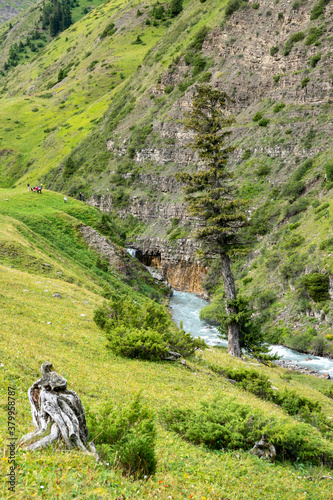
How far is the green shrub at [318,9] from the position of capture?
201ft

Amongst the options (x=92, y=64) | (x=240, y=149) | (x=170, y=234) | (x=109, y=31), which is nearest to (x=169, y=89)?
(x=240, y=149)

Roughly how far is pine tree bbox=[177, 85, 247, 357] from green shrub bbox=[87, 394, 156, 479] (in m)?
16.6

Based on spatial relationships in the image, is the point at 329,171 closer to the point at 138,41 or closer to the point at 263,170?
the point at 263,170

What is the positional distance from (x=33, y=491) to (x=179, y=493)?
2.51 meters

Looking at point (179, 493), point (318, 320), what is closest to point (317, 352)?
point (318, 320)

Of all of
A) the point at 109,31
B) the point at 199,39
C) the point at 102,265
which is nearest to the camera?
the point at 102,265

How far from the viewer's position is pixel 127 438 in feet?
20.6

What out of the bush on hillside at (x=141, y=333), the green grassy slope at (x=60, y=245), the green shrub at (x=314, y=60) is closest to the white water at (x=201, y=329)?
the green grassy slope at (x=60, y=245)

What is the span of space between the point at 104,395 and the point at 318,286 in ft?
100

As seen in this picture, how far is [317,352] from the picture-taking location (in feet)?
107

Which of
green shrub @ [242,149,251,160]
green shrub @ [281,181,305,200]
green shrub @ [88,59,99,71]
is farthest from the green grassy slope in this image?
green shrub @ [88,59,99,71]

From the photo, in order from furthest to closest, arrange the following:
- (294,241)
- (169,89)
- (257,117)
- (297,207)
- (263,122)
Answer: (169,89)
(257,117)
(263,122)
(297,207)
(294,241)

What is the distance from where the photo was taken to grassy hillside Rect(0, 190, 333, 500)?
5.23m

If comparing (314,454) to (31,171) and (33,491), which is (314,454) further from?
(31,171)
